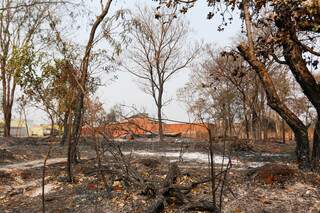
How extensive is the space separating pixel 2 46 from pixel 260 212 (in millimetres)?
28094

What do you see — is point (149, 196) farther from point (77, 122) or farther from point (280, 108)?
point (280, 108)

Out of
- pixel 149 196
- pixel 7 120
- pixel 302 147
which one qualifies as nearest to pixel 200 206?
pixel 149 196

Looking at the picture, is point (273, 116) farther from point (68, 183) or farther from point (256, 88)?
point (68, 183)

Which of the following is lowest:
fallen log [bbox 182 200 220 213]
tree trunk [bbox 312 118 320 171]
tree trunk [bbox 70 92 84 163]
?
fallen log [bbox 182 200 220 213]

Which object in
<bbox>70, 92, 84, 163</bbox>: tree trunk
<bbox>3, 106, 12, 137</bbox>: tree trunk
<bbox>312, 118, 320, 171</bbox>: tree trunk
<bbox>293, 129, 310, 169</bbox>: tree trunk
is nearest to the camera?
<bbox>312, 118, 320, 171</bbox>: tree trunk

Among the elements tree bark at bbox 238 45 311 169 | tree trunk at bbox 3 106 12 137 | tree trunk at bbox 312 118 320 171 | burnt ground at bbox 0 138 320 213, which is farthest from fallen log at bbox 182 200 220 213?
tree trunk at bbox 3 106 12 137

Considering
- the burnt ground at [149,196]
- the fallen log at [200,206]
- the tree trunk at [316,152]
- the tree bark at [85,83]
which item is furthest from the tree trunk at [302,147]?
the tree bark at [85,83]

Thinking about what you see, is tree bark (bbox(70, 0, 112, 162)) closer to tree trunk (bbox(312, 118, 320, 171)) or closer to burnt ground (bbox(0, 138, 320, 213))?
burnt ground (bbox(0, 138, 320, 213))

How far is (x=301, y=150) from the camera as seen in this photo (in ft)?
32.0

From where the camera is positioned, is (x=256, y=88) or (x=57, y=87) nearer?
(x=57, y=87)

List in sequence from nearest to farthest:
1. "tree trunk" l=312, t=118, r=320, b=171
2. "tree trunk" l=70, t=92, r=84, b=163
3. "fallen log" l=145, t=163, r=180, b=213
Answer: "fallen log" l=145, t=163, r=180, b=213 < "tree trunk" l=312, t=118, r=320, b=171 < "tree trunk" l=70, t=92, r=84, b=163

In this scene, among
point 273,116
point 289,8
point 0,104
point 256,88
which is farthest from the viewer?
point 273,116

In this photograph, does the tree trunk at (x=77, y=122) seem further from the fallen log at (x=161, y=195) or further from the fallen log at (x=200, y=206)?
the fallen log at (x=200, y=206)

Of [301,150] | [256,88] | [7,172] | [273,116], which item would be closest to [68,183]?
[7,172]
